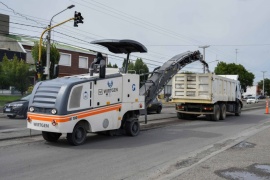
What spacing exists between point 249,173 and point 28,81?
98.9 ft

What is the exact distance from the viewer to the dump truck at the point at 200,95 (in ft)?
65.3

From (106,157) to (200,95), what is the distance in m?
12.3

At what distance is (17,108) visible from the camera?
1866 centimetres

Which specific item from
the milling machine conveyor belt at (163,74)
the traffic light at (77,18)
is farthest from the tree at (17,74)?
the milling machine conveyor belt at (163,74)

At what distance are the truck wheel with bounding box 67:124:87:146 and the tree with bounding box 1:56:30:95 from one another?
979 inches

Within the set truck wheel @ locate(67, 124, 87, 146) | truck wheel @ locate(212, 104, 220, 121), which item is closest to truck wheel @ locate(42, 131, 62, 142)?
truck wheel @ locate(67, 124, 87, 146)

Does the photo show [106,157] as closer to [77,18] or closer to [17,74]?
[77,18]

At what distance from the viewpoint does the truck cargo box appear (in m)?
19.8

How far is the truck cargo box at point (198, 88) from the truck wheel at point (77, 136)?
10.9 m

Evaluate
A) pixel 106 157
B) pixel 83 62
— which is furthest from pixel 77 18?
pixel 83 62

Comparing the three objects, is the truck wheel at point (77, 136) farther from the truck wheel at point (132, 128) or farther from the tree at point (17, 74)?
the tree at point (17, 74)

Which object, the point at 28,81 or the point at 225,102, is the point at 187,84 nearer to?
the point at 225,102

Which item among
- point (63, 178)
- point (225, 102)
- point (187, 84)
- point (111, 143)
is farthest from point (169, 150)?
point (225, 102)

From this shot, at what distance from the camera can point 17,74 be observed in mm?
33188
